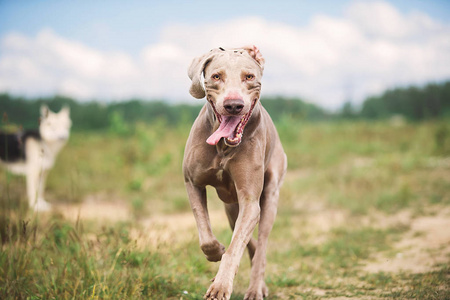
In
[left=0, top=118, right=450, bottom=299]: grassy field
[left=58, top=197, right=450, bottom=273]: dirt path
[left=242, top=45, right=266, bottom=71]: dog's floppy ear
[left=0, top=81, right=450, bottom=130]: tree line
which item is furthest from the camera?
[left=0, top=81, right=450, bottom=130]: tree line

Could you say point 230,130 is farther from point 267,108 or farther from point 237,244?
point 267,108

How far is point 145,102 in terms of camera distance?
1125 inches

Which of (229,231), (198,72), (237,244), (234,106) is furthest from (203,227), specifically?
(229,231)

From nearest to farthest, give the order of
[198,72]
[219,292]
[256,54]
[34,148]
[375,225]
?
[219,292] < [198,72] < [256,54] < [375,225] < [34,148]

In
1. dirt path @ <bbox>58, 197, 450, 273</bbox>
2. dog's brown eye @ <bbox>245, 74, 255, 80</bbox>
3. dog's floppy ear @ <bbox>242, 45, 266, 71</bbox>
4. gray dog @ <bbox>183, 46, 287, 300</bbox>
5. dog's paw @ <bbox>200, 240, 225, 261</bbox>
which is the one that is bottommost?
dirt path @ <bbox>58, 197, 450, 273</bbox>

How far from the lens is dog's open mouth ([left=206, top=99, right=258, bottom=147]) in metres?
3.02

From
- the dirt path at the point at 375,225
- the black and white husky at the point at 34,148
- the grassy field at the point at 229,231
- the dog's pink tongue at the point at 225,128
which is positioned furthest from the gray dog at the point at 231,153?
the black and white husky at the point at 34,148

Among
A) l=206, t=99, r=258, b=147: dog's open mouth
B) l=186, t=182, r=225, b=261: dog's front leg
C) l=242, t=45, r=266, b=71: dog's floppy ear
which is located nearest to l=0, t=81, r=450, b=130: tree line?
l=186, t=182, r=225, b=261: dog's front leg

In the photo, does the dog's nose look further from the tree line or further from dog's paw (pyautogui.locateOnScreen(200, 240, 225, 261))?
the tree line

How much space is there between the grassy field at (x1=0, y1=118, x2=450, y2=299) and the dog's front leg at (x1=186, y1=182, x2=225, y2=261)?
1.04m

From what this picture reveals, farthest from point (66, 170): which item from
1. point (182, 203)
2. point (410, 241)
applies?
point (410, 241)

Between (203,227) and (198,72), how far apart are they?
1.25m

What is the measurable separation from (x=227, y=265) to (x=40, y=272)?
7.82 ft

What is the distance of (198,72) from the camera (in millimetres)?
3174
